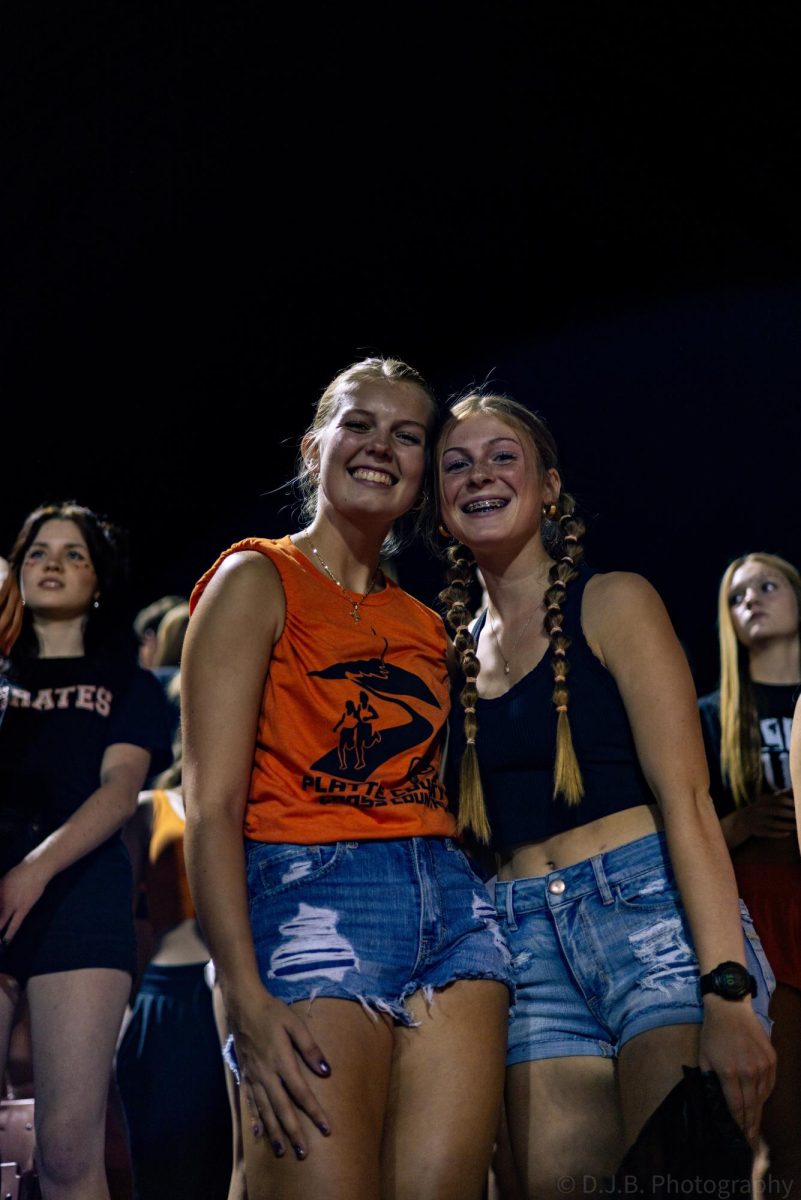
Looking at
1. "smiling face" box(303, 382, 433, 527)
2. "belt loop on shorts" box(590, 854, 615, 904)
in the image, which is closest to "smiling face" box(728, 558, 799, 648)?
"smiling face" box(303, 382, 433, 527)

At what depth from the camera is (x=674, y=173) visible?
3400 millimetres

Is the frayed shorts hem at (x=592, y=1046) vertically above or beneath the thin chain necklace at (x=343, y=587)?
beneath

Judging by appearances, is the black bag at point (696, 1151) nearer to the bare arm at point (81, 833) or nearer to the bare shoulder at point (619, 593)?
the bare shoulder at point (619, 593)

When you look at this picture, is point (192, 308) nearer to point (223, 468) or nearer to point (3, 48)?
point (223, 468)

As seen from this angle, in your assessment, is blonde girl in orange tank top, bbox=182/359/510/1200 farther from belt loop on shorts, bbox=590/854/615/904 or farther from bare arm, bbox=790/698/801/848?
bare arm, bbox=790/698/801/848

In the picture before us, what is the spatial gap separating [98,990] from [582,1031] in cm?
101

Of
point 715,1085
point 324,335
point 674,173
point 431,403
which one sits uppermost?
point 674,173

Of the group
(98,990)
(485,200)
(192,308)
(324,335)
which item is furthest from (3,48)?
(98,990)

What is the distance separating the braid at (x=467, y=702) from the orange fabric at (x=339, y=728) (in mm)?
53

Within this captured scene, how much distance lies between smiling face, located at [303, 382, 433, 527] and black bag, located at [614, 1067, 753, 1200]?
3.16ft

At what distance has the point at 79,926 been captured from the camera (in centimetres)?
231

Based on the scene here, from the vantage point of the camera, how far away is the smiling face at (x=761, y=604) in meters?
3.06

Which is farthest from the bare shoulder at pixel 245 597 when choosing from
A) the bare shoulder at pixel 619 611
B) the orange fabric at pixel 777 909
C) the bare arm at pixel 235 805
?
the orange fabric at pixel 777 909

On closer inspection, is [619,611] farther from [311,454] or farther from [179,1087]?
[179,1087]
